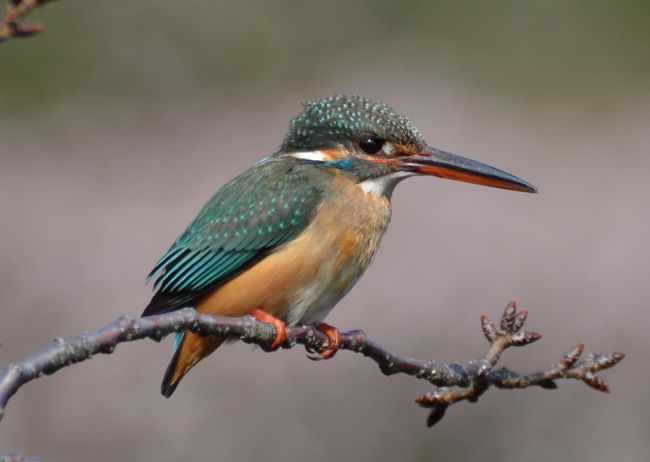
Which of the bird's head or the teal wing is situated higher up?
the bird's head

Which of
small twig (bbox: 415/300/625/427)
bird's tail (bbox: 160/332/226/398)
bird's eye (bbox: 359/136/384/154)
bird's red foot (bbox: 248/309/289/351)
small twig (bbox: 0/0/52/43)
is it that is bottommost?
bird's tail (bbox: 160/332/226/398)

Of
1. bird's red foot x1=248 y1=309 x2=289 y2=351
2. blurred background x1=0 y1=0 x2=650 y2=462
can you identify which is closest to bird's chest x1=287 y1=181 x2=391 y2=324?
bird's red foot x1=248 y1=309 x2=289 y2=351

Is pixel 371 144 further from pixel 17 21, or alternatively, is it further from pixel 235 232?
pixel 17 21

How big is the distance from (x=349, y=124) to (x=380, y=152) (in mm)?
119

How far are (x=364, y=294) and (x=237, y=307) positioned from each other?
3.16 metres

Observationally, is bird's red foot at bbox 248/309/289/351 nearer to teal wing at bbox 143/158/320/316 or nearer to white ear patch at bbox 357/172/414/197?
teal wing at bbox 143/158/320/316

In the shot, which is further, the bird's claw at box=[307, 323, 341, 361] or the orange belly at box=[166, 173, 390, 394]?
the orange belly at box=[166, 173, 390, 394]

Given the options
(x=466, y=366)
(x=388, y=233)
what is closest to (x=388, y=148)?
(x=466, y=366)

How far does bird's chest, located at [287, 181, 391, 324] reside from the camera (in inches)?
122

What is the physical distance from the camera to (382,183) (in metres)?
3.35

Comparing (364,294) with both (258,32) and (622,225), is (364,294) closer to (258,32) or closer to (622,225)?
(622,225)

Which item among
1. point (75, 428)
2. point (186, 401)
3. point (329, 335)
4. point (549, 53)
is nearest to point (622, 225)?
point (549, 53)

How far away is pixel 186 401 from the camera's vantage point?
547cm

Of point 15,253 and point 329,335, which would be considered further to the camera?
point 15,253
